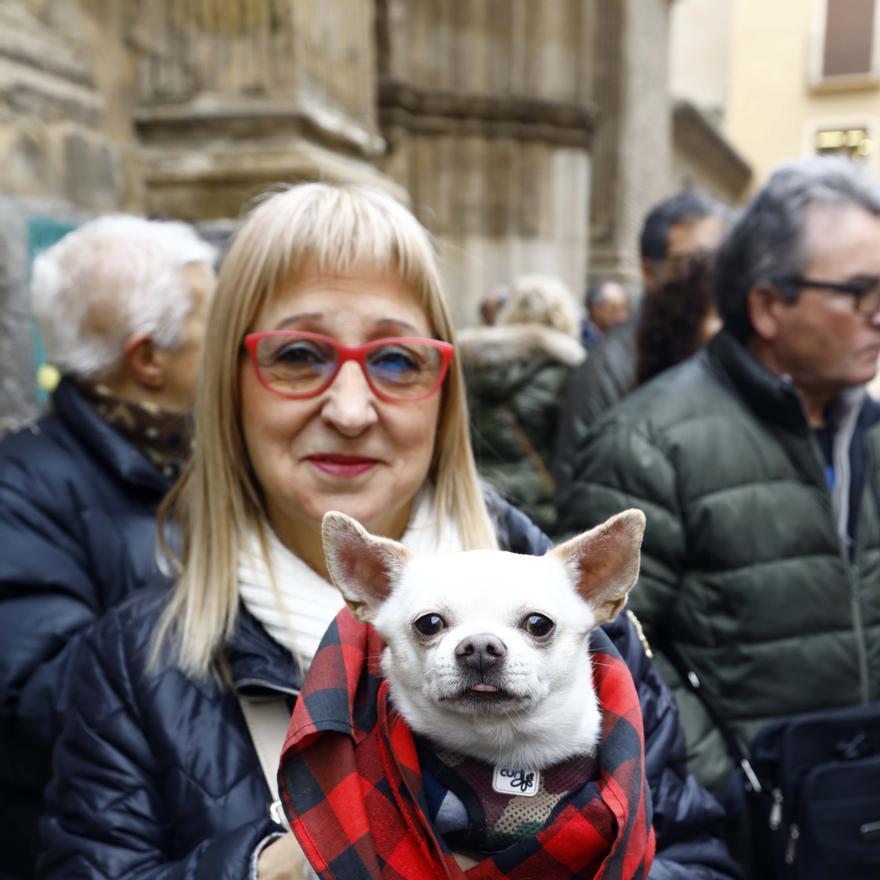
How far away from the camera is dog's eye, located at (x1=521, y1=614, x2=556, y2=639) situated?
3.17 feet

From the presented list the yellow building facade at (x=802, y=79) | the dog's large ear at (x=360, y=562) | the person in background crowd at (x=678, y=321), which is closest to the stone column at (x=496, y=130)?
the person in background crowd at (x=678, y=321)

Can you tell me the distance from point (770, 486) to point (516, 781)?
1137 mm

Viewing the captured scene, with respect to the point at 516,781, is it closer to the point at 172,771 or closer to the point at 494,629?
the point at 494,629

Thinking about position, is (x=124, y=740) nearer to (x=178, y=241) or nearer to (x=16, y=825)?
(x=16, y=825)

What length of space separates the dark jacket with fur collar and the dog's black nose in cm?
317

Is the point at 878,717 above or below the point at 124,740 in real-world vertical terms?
below

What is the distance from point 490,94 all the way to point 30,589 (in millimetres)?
6840

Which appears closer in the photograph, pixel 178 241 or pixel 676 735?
pixel 676 735

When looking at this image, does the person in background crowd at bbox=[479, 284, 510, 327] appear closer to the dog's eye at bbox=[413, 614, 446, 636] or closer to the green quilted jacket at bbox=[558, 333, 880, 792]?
the green quilted jacket at bbox=[558, 333, 880, 792]

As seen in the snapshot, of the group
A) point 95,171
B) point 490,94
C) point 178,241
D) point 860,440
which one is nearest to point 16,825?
point 178,241

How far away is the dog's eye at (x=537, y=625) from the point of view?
0.97 metres

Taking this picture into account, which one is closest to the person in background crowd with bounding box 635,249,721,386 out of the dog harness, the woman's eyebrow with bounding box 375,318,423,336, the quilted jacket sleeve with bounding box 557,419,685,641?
the quilted jacket sleeve with bounding box 557,419,685,641

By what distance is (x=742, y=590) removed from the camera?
1.79 m

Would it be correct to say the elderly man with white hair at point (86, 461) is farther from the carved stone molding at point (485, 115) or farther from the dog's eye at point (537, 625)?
the carved stone molding at point (485, 115)
